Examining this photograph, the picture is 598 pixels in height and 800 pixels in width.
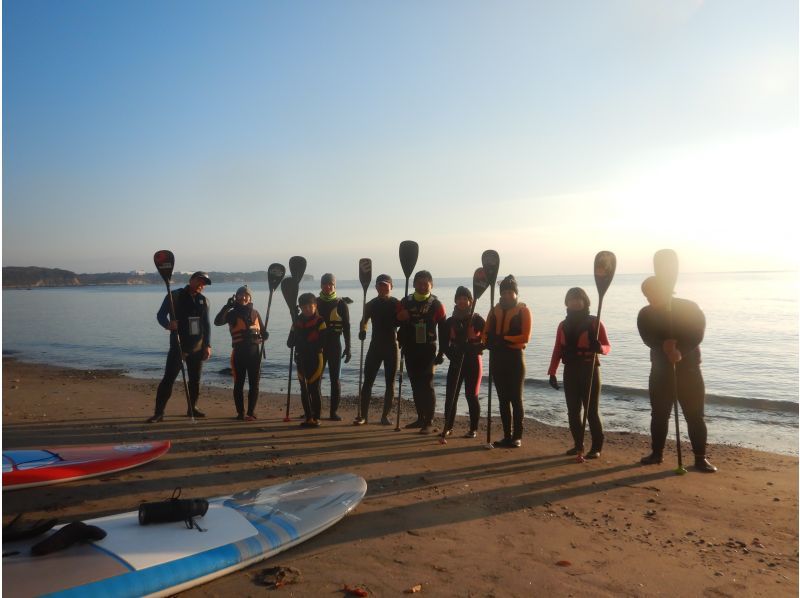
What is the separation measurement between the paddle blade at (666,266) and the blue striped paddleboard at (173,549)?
3.81m

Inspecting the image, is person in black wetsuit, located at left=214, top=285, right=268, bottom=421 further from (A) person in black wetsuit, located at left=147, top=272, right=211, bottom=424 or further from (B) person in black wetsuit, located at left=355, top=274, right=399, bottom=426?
(B) person in black wetsuit, located at left=355, top=274, right=399, bottom=426

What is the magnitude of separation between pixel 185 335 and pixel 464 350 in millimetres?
3764

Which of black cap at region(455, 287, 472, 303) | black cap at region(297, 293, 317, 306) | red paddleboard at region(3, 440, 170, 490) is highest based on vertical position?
black cap at region(455, 287, 472, 303)

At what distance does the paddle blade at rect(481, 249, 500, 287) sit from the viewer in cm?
730

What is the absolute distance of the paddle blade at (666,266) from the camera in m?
5.86

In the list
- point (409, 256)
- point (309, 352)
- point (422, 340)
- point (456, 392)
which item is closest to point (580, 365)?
point (456, 392)

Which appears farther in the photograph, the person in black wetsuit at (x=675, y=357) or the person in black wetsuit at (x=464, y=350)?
the person in black wetsuit at (x=464, y=350)

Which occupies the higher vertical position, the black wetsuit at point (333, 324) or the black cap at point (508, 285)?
the black cap at point (508, 285)

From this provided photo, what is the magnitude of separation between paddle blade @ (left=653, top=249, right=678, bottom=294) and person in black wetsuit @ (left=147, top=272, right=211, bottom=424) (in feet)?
18.2

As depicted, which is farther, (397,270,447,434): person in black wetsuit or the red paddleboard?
(397,270,447,434): person in black wetsuit

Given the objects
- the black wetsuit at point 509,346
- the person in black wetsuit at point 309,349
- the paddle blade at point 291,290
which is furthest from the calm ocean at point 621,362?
the black wetsuit at point 509,346

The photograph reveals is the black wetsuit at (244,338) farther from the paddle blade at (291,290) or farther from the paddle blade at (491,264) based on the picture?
the paddle blade at (491,264)

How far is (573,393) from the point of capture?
6273mm

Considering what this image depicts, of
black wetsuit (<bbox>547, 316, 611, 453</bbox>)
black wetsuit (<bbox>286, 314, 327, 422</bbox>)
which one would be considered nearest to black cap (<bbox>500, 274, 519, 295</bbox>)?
black wetsuit (<bbox>547, 316, 611, 453</bbox>)
